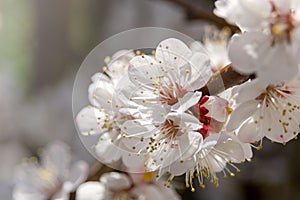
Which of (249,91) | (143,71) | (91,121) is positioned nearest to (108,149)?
(91,121)

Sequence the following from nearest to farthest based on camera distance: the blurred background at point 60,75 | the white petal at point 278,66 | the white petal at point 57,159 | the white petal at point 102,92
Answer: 1. the white petal at point 278,66
2. the white petal at point 102,92
3. the white petal at point 57,159
4. the blurred background at point 60,75

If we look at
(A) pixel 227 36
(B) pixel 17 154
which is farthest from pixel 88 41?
(A) pixel 227 36

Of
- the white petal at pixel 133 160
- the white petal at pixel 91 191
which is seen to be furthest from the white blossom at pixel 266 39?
the white petal at pixel 91 191

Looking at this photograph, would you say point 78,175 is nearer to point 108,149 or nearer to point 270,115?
point 108,149

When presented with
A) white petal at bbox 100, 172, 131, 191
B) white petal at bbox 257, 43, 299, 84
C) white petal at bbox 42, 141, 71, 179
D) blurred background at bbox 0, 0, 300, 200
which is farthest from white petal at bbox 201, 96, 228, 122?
blurred background at bbox 0, 0, 300, 200

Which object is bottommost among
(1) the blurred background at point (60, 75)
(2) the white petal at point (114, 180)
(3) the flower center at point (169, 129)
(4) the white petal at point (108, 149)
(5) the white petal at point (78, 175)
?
(1) the blurred background at point (60, 75)

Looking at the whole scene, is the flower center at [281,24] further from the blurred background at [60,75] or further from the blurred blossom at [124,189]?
the blurred background at [60,75]

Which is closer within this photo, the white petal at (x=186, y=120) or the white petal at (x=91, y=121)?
the white petal at (x=186, y=120)

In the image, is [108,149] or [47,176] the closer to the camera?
[108,149]
